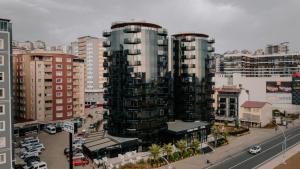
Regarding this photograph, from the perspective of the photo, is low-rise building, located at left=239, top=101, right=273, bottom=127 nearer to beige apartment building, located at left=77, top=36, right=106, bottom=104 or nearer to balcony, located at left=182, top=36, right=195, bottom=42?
balcony, located at left=182, top=36, right=195, bottom=42

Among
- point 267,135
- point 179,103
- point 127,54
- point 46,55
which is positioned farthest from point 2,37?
point 267,135

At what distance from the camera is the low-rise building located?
12244 cm

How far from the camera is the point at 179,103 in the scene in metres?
106

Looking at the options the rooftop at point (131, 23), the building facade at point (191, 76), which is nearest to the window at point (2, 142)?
the rooftop at point (131, 23)

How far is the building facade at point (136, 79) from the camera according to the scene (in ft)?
259

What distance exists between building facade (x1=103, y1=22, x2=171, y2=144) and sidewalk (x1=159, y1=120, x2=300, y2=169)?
505 inches

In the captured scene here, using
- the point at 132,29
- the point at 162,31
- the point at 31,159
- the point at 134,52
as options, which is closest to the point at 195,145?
the point at 134,52

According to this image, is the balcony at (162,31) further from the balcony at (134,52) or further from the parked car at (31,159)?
the parked car at (31,159)

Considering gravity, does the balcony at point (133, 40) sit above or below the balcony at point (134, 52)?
above

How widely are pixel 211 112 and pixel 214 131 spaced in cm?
1973

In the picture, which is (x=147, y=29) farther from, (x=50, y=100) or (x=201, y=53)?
(x=50, y=100)

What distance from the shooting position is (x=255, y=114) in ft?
404

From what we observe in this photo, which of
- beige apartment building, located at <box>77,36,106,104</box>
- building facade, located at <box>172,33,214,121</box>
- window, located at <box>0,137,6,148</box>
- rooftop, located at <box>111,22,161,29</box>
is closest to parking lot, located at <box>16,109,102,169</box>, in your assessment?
window, located at <box>0,137,6,148</box>

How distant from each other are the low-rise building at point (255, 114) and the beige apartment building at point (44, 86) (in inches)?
2744
